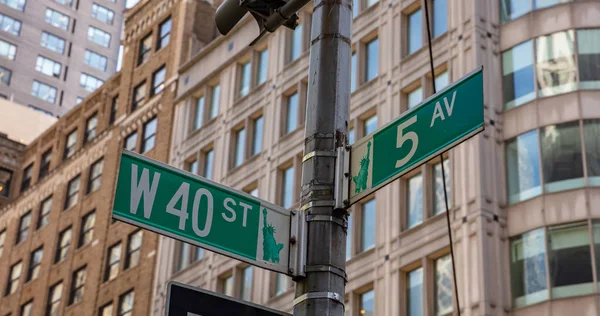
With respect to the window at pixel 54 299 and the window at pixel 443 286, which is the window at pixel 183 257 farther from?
the window at pixel 443 286

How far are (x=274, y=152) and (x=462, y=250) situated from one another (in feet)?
38.3

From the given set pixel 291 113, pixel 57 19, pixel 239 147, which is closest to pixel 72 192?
pixel 239 147

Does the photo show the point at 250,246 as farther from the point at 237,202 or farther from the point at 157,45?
the point at 157,45

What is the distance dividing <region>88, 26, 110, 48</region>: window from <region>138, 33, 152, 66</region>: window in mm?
55105

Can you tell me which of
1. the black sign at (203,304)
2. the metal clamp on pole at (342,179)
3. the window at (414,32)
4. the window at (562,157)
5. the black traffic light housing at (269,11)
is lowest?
the black sign at (203,304)

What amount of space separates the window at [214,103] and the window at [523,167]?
54.8ft

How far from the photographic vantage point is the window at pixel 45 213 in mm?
53606

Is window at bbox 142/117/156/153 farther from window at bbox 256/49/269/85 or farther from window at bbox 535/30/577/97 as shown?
window at bbox 535/30/577/97

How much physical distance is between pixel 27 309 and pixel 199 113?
14.3m

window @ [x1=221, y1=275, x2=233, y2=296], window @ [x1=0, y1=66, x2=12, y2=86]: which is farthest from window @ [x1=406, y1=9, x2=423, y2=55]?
window @ [x1=0, y1=66, x2=12, y2=86]

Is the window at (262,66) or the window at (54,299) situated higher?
the window at (262,66)

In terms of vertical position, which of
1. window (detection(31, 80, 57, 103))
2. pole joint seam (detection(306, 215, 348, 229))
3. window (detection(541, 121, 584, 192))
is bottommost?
pole joint seam (detection(306, 215, 348, 229))

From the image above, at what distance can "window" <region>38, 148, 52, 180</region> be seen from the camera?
56578 mm

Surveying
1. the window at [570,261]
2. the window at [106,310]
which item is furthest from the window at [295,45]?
the window at [570,261]
